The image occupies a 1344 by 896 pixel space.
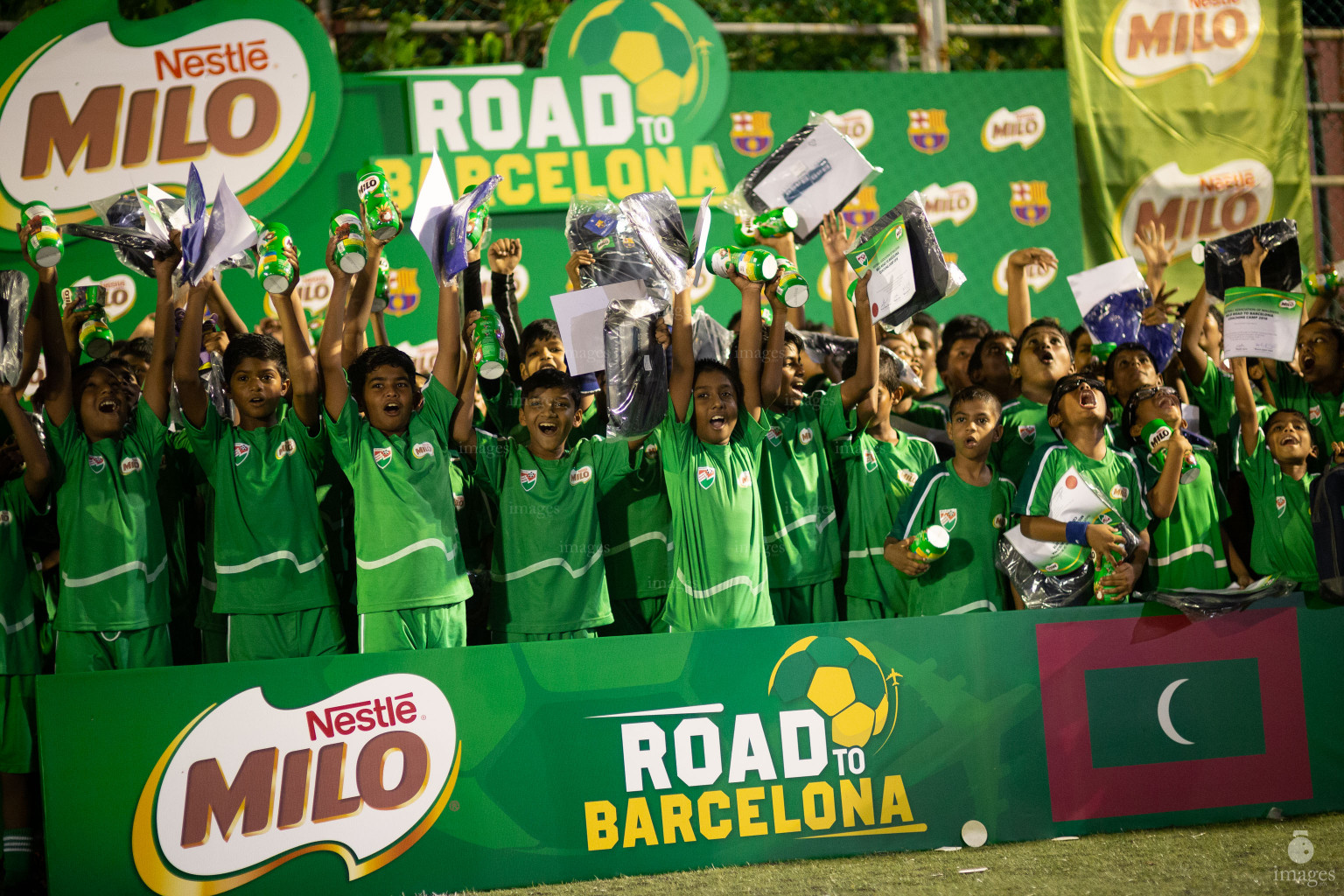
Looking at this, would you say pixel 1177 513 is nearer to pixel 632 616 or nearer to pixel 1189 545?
pixel 1189 545

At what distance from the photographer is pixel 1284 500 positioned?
16.0 feet

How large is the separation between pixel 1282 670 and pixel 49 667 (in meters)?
4.61

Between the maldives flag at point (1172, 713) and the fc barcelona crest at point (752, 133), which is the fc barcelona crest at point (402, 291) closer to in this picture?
the fc barcelona crest at point (752, 133)

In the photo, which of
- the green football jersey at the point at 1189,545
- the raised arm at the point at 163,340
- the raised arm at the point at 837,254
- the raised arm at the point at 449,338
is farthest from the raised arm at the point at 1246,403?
the raised arm at the point at 163,340

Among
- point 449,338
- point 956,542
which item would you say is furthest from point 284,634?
point 956,542

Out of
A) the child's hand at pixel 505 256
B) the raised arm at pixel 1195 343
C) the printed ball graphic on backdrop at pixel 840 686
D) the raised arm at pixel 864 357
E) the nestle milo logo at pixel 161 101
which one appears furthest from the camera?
the nestle milo logo at pixel 161 101

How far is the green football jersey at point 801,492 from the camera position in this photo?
464 centimetres

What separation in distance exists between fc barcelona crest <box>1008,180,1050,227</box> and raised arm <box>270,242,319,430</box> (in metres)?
4.79

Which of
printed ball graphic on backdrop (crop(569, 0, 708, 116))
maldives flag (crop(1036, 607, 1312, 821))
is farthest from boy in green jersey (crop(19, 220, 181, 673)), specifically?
printed ball graphic on backdrop (crop(569, 0, 708, 116))

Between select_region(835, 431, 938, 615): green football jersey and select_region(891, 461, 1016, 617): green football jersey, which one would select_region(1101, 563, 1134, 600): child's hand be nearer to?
select_region(891, 461, 1016, 617): green football jersey

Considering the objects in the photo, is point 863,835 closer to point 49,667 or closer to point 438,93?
point 49,667

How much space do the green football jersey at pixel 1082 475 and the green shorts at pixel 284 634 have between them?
2.69 m

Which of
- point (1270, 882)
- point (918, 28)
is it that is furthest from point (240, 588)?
point (918, 28)

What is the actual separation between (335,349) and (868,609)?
2.33 metres
